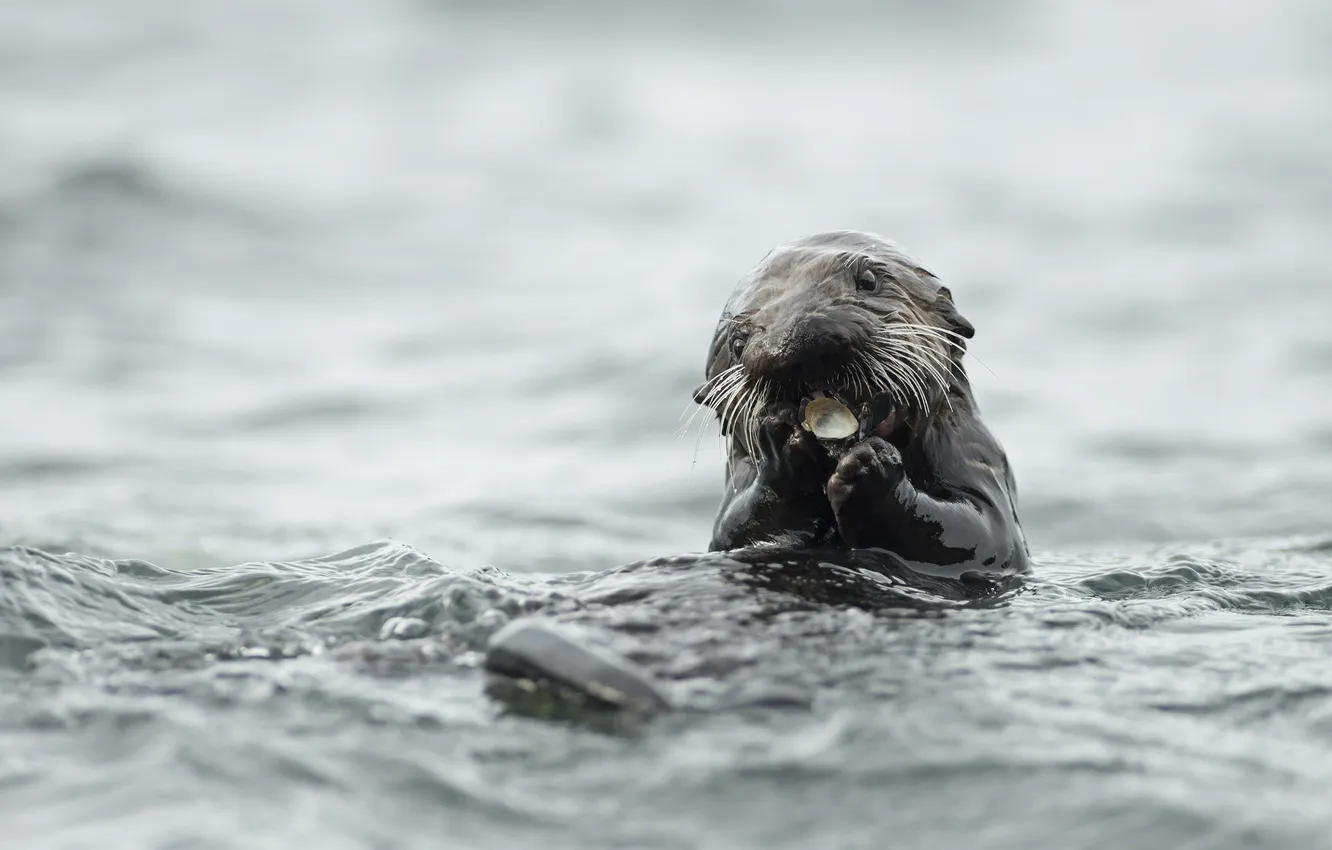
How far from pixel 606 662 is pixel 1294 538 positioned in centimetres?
519

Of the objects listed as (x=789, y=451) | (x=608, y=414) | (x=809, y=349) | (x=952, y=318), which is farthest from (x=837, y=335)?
(x=608, y=414)

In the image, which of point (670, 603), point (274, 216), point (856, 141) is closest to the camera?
point (670, 603)

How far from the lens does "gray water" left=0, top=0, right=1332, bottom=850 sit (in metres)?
3.17

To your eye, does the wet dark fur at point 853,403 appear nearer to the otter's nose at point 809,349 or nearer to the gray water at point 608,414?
the otter's nose at point 809,349

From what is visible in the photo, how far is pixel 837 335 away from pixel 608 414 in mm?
6755

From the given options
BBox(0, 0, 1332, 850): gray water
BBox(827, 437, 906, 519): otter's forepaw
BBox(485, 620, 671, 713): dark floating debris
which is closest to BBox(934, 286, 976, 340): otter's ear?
BBox(827, 437, 906, 519): otter's forepaw

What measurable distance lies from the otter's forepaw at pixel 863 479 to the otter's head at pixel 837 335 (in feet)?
0.50

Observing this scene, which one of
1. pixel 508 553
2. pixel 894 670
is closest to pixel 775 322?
pixel 894 670

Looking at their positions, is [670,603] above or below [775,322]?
below

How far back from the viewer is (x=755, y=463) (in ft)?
15.8

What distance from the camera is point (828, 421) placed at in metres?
4.30

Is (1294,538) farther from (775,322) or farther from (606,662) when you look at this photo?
(606,662)

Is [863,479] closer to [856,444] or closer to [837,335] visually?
[856,444]

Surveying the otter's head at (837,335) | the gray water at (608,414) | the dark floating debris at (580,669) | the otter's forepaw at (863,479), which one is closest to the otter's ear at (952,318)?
the otter's head at (837,335)
